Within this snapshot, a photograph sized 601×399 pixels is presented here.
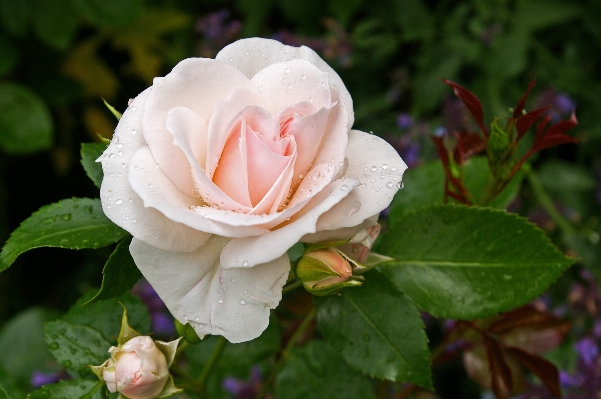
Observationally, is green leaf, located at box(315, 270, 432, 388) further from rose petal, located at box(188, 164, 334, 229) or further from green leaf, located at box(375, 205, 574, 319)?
rose petal, located at box(188, 164, 334, 229)

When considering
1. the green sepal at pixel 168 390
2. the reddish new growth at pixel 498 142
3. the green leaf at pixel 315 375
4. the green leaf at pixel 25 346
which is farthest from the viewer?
the green leaf at pixel 25 346

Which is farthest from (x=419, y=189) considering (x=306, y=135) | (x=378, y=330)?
(x=306, y=135)

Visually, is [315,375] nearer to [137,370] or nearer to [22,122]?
[137,370]

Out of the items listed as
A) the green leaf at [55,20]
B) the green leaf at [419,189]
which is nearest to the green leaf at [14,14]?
the green leaf at [55,20]

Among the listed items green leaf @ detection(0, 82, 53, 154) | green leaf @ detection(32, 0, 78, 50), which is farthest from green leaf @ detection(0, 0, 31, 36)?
green leaf @ detection(0, 82, 53, 154)

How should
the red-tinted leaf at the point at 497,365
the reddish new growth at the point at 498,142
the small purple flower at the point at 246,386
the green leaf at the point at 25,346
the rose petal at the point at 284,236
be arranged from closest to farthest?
the rose petal at the point at 284,236 < the reddish new growth at the point at 498,142 < the red-tinted leaf at the point at 497,365 < the small purple flower at the point at 246,386 < the green leaf at the point at 25,346

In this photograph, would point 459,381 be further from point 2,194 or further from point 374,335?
point 2,194

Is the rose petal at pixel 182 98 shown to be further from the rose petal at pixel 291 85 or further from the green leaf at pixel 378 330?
the green leaf at pixel 378 330
